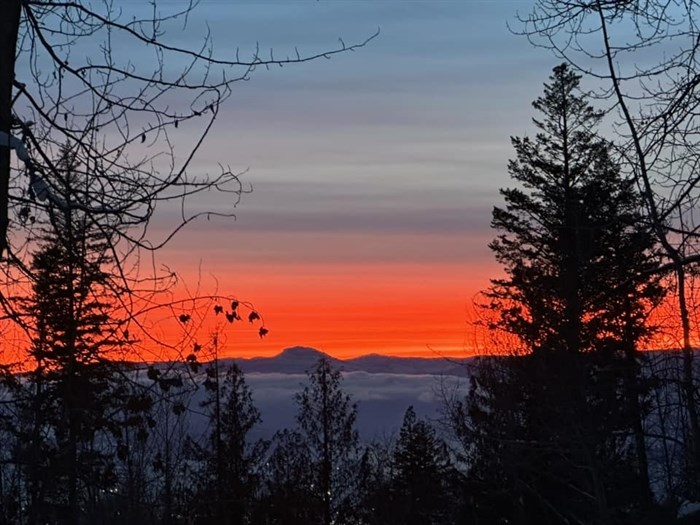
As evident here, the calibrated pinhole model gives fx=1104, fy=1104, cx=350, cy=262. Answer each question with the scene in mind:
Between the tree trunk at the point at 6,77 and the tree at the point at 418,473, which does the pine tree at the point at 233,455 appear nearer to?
the tree at the point at 418,473

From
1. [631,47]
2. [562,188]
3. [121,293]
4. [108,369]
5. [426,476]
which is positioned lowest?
[426,476]

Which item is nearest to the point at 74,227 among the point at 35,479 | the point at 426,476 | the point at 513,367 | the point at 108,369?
Result: the point at 108,369

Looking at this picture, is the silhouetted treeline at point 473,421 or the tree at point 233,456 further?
the tree at point 233,456

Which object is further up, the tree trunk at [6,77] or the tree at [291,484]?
the tree trunk at [6,77]

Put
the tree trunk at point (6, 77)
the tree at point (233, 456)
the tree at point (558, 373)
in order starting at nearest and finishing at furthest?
1. the tree trunk at point (6, 77)
2. the tree at point (558, 373)
3. the tree at point (233, 456)

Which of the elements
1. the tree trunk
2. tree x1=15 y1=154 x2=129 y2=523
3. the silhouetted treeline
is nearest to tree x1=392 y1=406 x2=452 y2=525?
the silhouetted treeline

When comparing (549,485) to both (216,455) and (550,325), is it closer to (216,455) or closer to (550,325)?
(550,325)

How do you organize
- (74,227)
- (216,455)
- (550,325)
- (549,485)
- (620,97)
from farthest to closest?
(216,455) < (549,485) < (550,325) < (74,227) < (620,97)

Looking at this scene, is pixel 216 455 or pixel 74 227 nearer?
pixel 74 227

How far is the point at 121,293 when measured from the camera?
605cm

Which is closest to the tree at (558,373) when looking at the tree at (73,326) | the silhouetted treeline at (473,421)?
the silhouetted treeline at (473,421)

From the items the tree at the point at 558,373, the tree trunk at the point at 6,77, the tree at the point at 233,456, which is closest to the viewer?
the tree trunk at the point at 6,77

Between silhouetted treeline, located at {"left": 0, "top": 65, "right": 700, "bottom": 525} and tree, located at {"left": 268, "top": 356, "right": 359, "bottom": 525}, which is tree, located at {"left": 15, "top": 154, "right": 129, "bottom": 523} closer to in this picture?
silhouetted treeline, located at {"left": 0, "top": 65, "right": 700, "bottom": 525}

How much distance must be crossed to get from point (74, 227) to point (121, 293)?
17.5 inches
